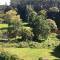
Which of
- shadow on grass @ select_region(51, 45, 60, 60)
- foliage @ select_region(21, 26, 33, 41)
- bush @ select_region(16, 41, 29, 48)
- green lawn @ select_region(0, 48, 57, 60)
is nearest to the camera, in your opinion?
green lawn @ select_region(0, 48, 57, 60)

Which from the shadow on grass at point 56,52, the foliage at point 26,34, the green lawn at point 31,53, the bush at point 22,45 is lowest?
the shadow on grass at point 56,52

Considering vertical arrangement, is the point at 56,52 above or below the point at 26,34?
below

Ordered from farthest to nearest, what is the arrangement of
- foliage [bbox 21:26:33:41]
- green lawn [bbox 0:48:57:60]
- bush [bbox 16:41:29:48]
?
foliage [bbox 21:26:33:41]
bush [bbox 16:41:29:48]
green lawn [bbox 0:48:57:60]

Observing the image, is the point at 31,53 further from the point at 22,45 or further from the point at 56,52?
the point at 22,45

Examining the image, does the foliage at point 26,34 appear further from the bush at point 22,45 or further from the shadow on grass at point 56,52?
the shadow on grass at point 56,52

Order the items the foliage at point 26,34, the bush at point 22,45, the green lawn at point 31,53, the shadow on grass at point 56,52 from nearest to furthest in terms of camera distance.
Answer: the green lawn at point 31,53
the shadow on grass at point 56,52
the bush at point 22,45
the foliage at point 26,34

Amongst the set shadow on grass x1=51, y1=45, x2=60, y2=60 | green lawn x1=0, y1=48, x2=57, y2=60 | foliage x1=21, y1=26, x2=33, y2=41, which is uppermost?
foliage x1=21, y1=26, x2=33, y2=41

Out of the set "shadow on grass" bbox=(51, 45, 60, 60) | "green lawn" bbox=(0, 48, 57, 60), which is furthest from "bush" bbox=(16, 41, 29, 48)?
"shadow on grass" bbox=(51, 45, 60, 60)

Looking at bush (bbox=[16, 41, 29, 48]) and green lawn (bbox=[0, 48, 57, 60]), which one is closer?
green lawn (bbox=[0, 48, 57, 60])

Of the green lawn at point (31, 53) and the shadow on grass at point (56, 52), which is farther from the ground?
the green lawn at point (31, 53)

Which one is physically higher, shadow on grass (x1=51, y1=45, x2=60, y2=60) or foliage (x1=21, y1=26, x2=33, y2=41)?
foliage (x1=21, y1=26, x2=33, y2=41)

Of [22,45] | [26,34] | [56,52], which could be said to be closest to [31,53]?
[56,52]

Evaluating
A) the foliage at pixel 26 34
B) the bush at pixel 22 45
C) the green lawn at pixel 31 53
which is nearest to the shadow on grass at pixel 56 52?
the green lawn at pixel 31 53

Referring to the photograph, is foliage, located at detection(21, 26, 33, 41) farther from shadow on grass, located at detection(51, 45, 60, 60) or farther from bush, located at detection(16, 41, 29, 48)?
shadow on grass, located at detection(51, 45, 60, 60)
